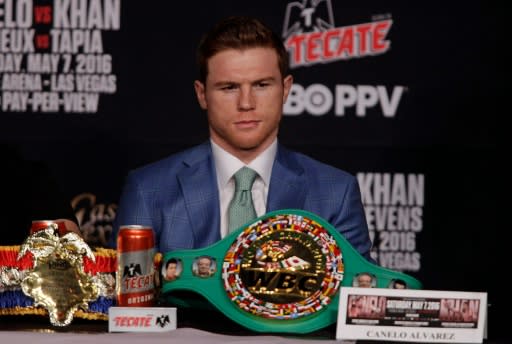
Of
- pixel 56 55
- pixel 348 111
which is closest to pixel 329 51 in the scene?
pixel 348 111

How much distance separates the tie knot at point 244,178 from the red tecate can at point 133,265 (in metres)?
0.50

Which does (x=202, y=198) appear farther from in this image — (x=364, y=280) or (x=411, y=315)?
(x=411, y=315)

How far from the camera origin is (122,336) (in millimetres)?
1578

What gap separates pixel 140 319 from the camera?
1.62m

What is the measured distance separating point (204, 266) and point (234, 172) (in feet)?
1.62

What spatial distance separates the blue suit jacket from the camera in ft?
6.97

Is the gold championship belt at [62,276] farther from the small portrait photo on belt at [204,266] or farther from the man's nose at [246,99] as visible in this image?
the man's nose at [246,99]

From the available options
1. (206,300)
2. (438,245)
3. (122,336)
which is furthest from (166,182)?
(438,245)

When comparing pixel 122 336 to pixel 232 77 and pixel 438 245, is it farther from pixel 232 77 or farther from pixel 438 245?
pixel 438 245

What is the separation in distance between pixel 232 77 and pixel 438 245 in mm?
1517

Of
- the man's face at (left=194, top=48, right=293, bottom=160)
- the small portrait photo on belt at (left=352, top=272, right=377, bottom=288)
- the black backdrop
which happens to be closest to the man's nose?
the man's face at (left=194, top=48, right=293, bottom=160)

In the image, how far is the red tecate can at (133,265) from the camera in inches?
65.8

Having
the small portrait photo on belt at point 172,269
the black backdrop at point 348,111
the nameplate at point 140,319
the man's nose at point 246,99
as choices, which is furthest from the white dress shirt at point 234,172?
the black backdrop at point 348,111

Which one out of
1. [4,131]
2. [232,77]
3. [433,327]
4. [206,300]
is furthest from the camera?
[4,131]
